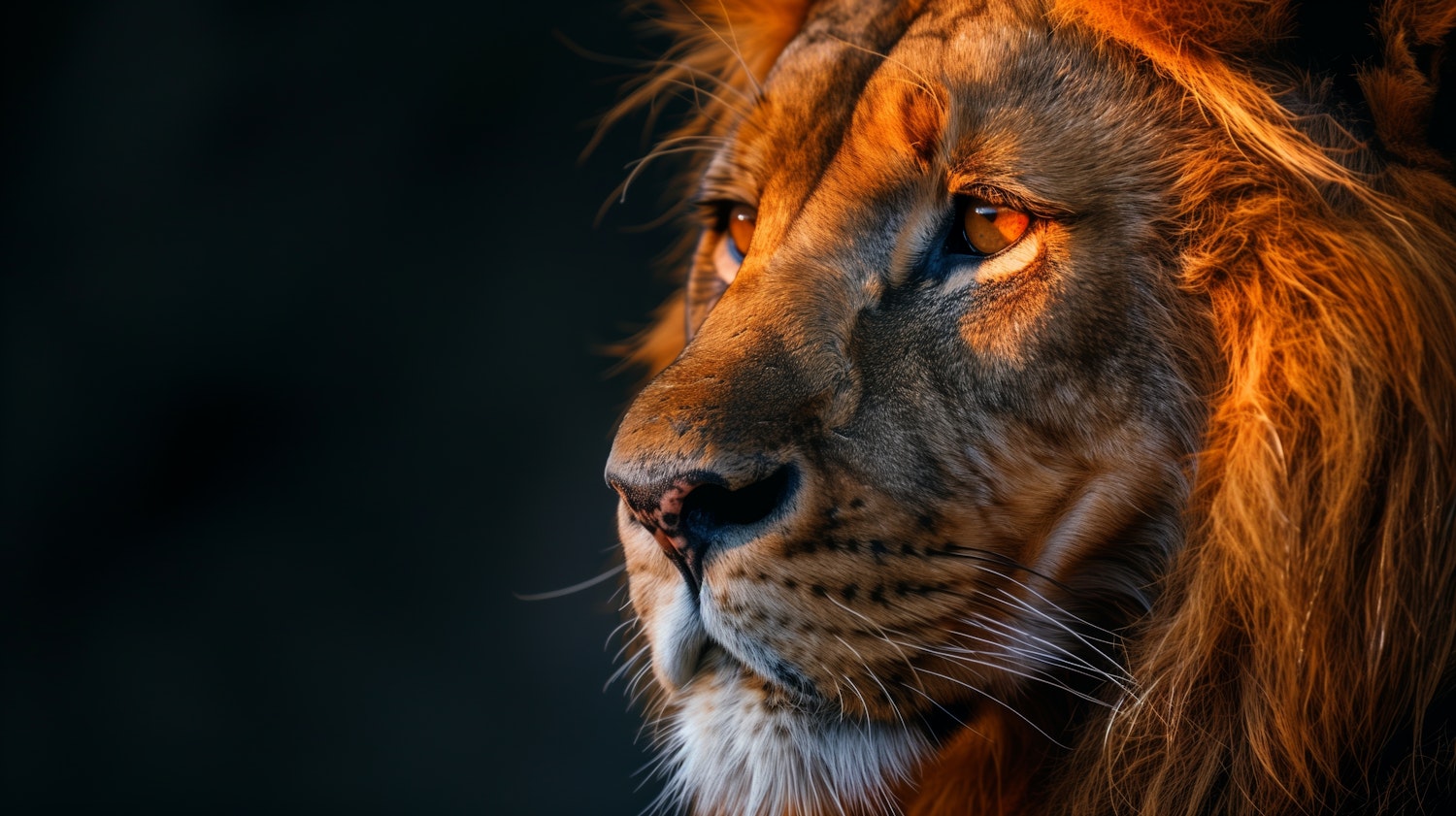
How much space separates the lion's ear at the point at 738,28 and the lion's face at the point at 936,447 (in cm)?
45

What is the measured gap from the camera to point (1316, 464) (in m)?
0.72

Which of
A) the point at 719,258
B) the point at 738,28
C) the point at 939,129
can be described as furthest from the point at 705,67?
the point at 939,129

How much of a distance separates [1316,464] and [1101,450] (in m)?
0.13

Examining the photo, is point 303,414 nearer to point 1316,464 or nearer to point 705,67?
point 705,67

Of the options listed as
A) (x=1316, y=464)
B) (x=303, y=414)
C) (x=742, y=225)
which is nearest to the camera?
(x=1316, y=464)

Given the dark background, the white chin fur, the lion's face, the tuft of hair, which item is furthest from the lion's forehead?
the dark background

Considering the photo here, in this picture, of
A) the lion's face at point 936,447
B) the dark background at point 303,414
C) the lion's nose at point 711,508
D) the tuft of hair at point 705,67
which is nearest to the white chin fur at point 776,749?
the lion's face at point 936,447

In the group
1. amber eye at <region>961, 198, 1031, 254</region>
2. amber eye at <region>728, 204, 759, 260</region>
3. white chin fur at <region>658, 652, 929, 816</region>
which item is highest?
amber eye at <region>728, 204, 759, 260</region>

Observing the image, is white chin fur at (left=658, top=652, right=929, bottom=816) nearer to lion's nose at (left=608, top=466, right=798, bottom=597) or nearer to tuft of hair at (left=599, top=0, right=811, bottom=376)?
lion's nose at (left=608, top=466, right=798, bottom=597)

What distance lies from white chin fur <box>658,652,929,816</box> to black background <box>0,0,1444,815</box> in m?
1.07

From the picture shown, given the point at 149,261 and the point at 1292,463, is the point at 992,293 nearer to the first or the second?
the point at 1292,463

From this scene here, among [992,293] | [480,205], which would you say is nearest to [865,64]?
[992,293]

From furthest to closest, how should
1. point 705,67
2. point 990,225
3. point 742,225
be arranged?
point 705,67 → point 742,225 → point 990,225

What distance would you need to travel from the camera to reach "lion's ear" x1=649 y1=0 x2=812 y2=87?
50.1 inches
